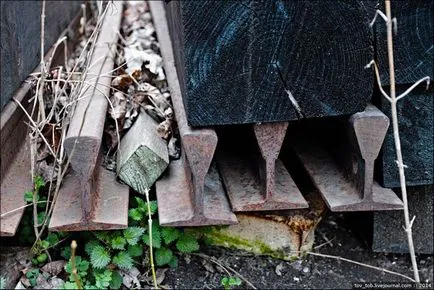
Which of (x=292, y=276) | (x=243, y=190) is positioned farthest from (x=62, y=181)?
(x=292, y=276)

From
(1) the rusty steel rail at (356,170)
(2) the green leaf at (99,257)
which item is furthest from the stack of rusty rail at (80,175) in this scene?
(1) the rusty steel rail at (356,170)

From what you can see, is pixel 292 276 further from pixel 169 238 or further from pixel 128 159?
pixel 128 159

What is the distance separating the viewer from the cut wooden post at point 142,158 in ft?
7.45

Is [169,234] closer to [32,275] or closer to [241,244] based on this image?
[241,244]

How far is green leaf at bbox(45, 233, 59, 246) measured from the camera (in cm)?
229

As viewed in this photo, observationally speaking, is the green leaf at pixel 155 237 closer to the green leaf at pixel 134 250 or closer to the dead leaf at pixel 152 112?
the green leaf at pixel 134 250

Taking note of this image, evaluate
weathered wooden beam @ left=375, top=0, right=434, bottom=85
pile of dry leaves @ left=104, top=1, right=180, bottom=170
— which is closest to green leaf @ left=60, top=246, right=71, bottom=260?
pile of dry leaves @ left=104, top=1, right=180, bottom=170

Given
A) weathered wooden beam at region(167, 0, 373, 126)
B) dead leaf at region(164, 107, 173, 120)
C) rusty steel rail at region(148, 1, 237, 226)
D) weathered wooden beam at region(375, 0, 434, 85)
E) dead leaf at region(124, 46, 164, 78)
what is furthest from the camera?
dead leaf at region(124, 46, 164, 78)

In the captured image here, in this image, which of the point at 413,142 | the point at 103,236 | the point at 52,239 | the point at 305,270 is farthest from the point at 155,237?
the point at 413,142

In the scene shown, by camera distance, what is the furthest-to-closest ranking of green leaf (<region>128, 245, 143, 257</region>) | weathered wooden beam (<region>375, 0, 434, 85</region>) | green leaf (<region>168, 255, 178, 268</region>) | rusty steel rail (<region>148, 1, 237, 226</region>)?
green leaf (<region>168, 255, 178, 268</region>)
green leaf (<region>128, 245, 143, 257</region>)
weathered wooden beam (<region>375, 0, 434, 85</region>)
rusty steel rail (<region>148, 1, 237, 226</region>)

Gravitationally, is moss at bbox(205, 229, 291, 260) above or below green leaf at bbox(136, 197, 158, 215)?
below

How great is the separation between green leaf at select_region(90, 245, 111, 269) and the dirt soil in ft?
0.93

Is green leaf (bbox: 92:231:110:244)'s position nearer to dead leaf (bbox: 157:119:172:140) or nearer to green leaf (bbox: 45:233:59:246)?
green leaf (bbox: 45:233:59:246)

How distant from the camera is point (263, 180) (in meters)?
2.20
